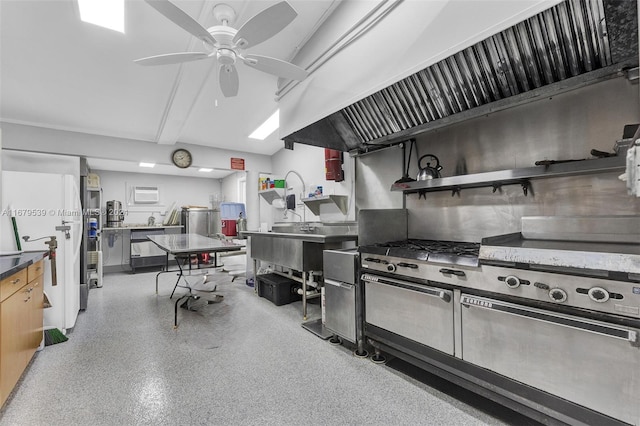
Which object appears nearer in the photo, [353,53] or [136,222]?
[353,53]

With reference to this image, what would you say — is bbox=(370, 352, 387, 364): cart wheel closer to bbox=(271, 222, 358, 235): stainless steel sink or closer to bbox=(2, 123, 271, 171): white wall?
bbox=(271, 222, 358, 235): stainless steel sink

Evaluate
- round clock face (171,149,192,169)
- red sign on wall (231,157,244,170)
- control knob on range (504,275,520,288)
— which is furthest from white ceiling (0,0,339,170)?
control knob on range (504,275,520,288)

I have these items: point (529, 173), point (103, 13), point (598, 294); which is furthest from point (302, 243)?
point (103, 13)

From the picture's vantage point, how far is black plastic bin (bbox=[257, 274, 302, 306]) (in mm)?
3988

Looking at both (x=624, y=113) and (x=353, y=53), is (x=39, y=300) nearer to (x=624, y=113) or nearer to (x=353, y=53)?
(x=353, y=53)

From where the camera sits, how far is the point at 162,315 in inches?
142

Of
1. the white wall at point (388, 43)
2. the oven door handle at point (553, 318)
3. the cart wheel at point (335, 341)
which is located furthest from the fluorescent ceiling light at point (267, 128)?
the oven door handle at point (553, 318)

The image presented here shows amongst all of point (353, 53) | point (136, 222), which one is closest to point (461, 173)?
point (353, 53)

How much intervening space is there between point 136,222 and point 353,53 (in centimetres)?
748

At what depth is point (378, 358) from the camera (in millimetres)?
2426

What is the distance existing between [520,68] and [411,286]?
1741mm

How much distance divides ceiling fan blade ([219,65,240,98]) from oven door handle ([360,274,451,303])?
82.6 inches

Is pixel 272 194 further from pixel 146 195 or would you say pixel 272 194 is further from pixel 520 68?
pixel 520 68

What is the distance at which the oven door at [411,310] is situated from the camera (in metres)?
1.94
